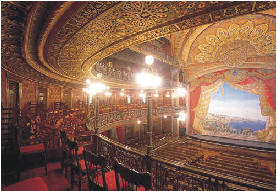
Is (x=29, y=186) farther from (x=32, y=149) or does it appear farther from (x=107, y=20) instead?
(x=107, y=20)

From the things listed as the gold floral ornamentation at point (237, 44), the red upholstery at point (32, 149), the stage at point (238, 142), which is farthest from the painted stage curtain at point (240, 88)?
the red upholstery at point (32, 149)

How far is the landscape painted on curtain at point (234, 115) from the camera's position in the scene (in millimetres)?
9898

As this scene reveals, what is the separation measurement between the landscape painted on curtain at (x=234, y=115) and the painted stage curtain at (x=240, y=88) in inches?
12.3

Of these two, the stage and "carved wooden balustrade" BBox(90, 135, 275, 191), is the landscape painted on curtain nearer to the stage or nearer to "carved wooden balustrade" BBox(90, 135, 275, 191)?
the stage

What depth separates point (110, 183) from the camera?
8.59ft

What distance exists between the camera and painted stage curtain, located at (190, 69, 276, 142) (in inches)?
367

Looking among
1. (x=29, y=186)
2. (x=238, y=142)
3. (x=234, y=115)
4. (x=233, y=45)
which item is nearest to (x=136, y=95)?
(x=234, y=115)

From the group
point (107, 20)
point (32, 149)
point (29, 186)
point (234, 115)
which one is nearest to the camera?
point (107, 20)

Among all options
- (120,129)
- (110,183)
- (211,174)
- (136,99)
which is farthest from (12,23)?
(136,99)

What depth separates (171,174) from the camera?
2.95 meters

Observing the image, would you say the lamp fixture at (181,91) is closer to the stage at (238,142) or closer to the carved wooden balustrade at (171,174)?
the stage at (238,142)

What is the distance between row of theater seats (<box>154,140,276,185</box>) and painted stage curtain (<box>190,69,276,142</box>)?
6.55 ft

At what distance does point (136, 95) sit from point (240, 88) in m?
9.75

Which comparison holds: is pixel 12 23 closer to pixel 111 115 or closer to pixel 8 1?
pixel 8 1
